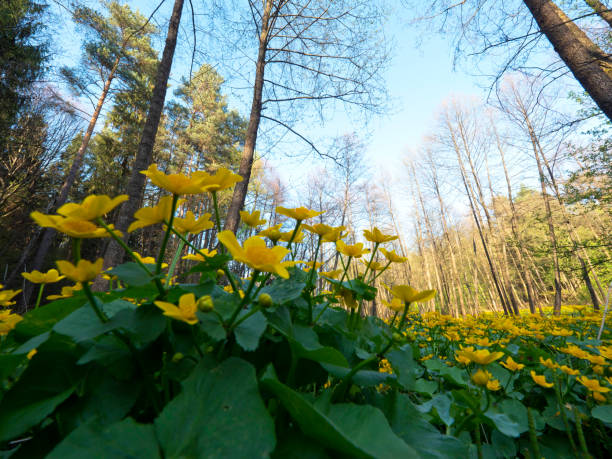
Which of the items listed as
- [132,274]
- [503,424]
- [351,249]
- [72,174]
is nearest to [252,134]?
[351,249]

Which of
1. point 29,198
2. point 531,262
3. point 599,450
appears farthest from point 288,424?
point 531,262

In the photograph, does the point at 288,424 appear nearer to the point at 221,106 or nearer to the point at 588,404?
the point at 588,404

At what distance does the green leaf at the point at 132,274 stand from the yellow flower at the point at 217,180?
0.18 m

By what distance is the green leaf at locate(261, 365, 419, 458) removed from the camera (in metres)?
0.30

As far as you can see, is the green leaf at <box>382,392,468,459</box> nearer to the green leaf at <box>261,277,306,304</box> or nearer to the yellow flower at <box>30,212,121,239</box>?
the green leaf at <box>261,277,306,304</box>

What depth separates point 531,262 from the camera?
1627 centimetres

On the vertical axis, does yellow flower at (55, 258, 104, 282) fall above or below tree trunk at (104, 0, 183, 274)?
below

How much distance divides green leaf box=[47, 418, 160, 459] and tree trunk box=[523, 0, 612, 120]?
15.0 ft

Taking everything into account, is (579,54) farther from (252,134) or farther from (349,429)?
(349,429)

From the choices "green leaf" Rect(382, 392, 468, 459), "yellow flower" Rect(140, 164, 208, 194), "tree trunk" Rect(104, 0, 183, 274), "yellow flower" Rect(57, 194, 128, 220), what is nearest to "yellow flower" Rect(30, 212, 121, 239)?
"yellow flower" Rect(57, 194, 128, 220)

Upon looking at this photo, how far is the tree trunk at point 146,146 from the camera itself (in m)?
3.38

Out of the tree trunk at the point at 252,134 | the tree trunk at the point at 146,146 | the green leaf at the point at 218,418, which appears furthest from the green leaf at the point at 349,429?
the tree trunk at the point at 252,134

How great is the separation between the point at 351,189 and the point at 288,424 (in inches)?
516

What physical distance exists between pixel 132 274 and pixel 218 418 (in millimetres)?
268
